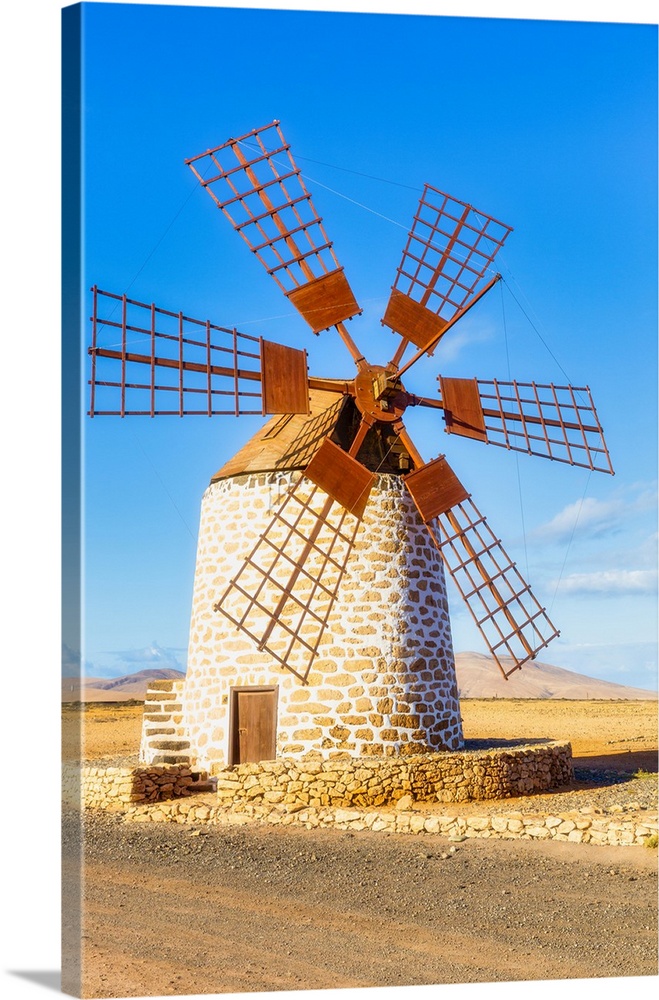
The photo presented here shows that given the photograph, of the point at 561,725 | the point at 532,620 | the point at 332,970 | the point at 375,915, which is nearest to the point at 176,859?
the point at 375,915

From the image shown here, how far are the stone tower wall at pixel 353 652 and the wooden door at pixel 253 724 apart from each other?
90mm

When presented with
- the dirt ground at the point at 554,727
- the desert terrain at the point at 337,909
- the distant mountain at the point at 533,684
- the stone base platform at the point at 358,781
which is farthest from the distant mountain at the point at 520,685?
Result: the desert terrain at the point at 337,909

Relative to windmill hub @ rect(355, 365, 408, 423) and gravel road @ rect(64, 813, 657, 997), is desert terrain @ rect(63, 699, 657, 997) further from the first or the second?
windmill hub @ rect(355, 365, 408, 423)

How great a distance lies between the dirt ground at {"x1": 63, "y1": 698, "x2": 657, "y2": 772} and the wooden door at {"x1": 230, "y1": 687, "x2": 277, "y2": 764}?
1.74 meters

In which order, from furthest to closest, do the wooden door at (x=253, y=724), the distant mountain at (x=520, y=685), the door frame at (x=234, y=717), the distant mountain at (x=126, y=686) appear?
the distant mountain at (x=520, y=685)
the distant mountain at (x=126, y=686)
the door frame at (x=234, y=717)
the wooden door at (x=253, y=724)

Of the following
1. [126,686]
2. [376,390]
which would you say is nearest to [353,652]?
[376,390]

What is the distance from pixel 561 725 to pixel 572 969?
61.6 ft

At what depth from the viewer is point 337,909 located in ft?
22.5

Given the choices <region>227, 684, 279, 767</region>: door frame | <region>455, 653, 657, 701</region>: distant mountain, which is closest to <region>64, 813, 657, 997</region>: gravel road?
<region>227, 684, 279, 767</region>: door frame

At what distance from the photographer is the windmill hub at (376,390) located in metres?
10.4

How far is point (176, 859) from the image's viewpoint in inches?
319

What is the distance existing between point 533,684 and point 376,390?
3481 cm

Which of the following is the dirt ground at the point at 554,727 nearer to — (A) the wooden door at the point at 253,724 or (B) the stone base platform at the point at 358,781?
(A) the wooden door at the point at 253,724

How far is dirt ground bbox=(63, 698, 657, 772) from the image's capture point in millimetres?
15984
